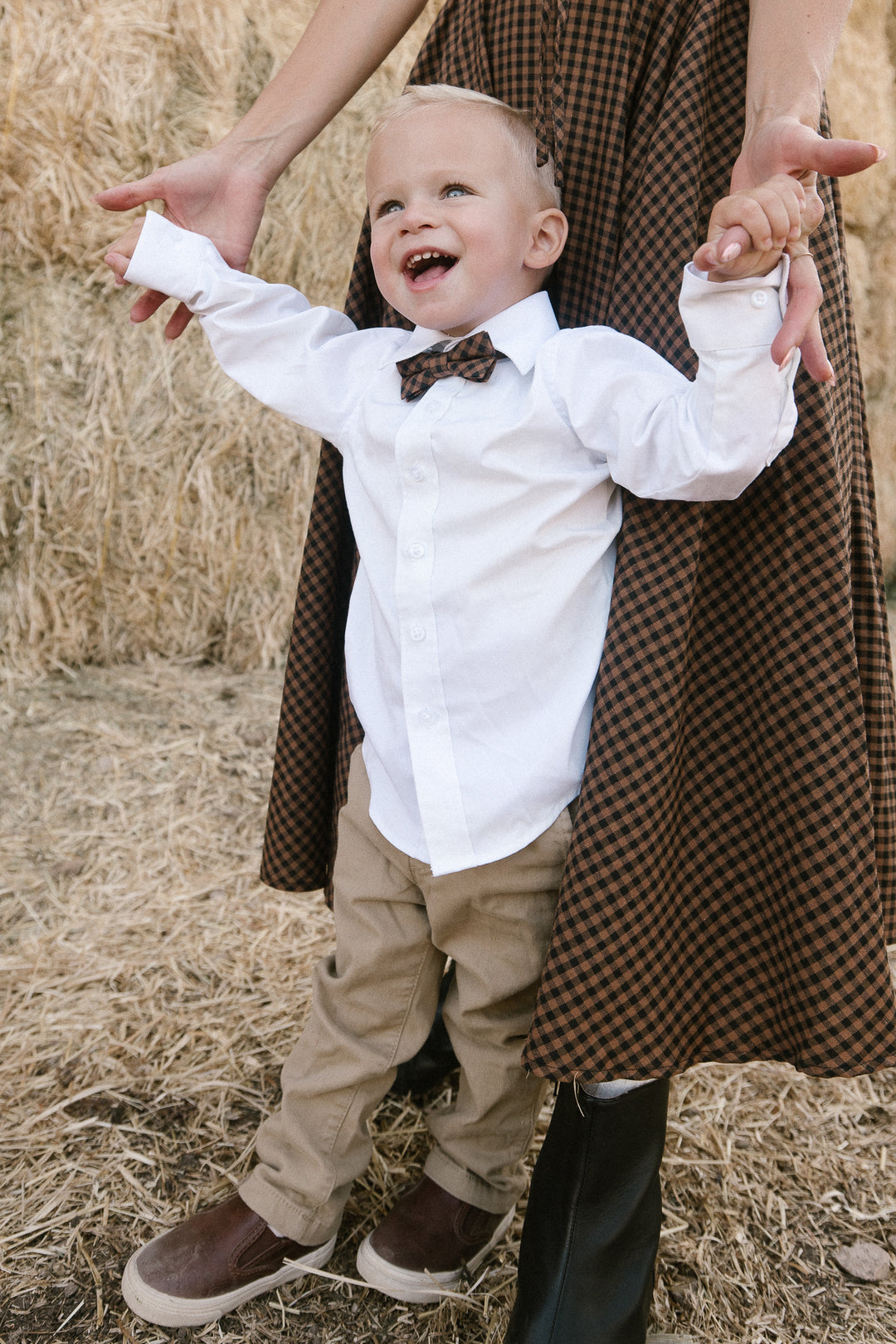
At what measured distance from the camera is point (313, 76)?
1.18 m

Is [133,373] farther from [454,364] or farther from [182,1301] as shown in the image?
[182,1301]

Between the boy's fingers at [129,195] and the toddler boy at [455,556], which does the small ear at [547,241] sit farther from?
the boy's fingers at [129,195]

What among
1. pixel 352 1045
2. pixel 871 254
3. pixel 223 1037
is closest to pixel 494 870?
pixel 352 1045

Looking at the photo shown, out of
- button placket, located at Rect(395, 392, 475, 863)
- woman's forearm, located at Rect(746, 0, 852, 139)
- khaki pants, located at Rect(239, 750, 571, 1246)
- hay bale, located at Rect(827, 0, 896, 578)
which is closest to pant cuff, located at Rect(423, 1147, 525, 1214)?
khaki pants, located at Rect(239, 750, 571, 1246)

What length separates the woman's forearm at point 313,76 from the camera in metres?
1.17

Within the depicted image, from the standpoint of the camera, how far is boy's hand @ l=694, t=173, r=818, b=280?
0.75 metres

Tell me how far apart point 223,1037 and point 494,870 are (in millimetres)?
743

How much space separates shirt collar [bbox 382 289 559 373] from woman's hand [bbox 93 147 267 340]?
276mm

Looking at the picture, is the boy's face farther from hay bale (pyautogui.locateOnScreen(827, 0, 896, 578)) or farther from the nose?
hay bale (pyautogui.locateOnScreen(827, 0, 896, 578))

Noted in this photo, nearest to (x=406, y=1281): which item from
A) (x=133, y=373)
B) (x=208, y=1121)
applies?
(x=208, y=1121)

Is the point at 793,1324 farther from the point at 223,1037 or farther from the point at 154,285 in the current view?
the point at 154,285

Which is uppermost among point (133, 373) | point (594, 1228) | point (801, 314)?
point (133, 373)

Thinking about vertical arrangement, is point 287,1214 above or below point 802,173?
below

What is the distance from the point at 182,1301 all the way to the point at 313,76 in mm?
1243
